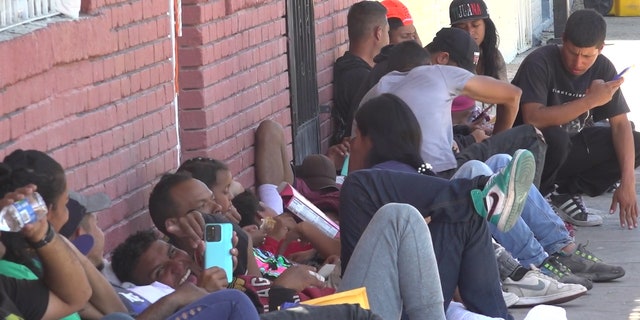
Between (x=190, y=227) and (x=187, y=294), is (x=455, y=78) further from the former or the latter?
(x=187, y=294)

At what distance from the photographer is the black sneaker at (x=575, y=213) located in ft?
28.2

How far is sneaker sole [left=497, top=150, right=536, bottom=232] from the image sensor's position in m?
5.45

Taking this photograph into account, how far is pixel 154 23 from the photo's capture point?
6125 millimetres

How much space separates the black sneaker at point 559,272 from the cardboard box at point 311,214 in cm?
108

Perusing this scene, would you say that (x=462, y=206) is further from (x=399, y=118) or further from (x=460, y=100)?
(x=460, y=100)

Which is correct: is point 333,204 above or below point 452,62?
below

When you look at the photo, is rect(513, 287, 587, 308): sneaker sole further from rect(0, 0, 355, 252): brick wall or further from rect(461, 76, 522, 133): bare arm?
rect(0, 0, 355, 252): brick wall

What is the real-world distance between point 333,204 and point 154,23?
5.25 feet

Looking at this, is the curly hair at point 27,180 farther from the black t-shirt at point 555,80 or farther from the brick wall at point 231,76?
the black t-shirt at point 555,80

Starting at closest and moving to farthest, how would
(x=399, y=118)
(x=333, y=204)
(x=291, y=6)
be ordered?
1. (x=399, y=118)
2. (x=333, y=204)
3. (x=291, y=6)

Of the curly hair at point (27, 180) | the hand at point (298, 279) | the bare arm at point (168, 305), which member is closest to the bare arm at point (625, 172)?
the hand at point (298, 279)

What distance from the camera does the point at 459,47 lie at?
27.5ft

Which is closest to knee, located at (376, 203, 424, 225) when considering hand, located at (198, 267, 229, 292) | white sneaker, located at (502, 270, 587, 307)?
hand, located at (198, 267, 229, 292)

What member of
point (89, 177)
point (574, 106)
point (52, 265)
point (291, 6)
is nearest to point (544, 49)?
point (574, 106)
